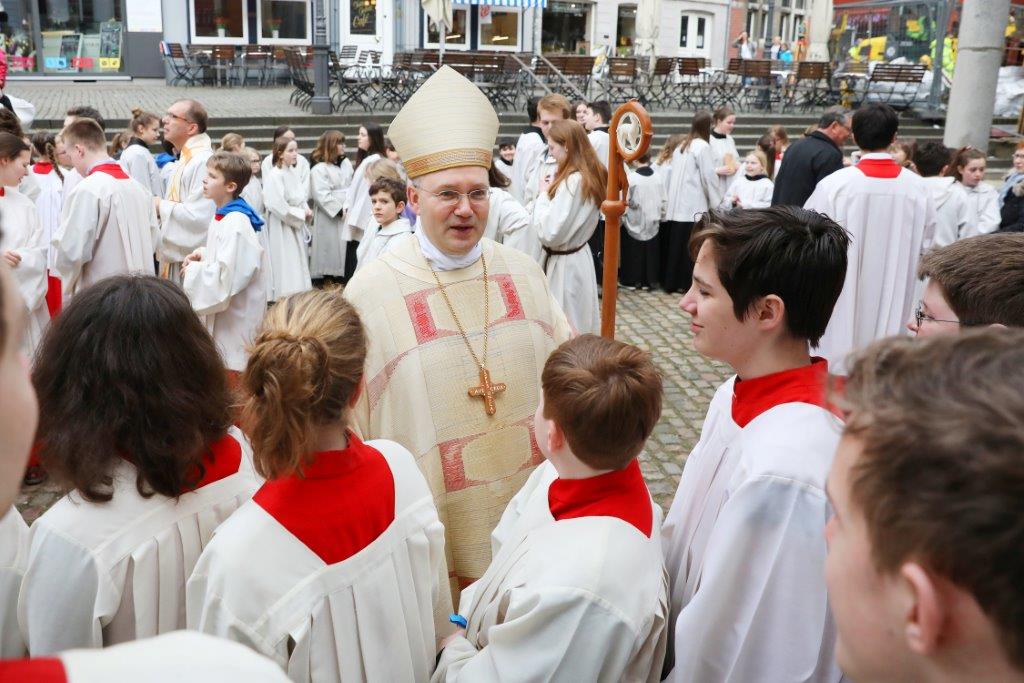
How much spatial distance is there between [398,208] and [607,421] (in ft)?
14.0

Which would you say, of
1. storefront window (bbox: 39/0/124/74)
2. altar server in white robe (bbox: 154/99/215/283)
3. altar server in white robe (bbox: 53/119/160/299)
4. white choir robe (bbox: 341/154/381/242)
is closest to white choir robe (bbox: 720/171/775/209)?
white choir robe (bbox: 341/154/381/242)

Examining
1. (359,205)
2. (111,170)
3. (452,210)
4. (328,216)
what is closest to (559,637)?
(452,210)

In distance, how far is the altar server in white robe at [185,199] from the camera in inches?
234

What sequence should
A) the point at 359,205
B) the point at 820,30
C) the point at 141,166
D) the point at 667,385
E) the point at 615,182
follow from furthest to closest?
the point at 820,30 < the point at 359,205 < the point at 141,166 < the point at 667,385 < the point at 615,182

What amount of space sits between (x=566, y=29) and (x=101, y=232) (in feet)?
86.3

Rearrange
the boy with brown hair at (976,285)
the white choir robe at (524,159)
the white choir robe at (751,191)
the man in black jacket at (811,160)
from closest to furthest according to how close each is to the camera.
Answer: the boy with brown hair at (976,285) → the man in black jacket at (811,160) → the white choir robe at (524,159) → the white choir robe at (751,191)

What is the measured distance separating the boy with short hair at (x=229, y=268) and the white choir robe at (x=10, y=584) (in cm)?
276

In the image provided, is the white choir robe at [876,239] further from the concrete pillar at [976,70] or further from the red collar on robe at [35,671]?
the concrete pillar at [976,70]

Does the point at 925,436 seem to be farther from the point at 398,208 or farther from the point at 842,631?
the point at 398,208

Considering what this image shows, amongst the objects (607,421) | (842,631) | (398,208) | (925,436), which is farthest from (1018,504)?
(398,208)

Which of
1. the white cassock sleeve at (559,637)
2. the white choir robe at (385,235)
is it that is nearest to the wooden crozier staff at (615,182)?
the white cassock sleeve at (559,637)

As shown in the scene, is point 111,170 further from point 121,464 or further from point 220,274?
point 121,464

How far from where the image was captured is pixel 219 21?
79.5 ft

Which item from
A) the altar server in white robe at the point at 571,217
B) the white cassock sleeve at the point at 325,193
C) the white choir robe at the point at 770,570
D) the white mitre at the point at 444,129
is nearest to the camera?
the white choir robe at the point at 770,570
